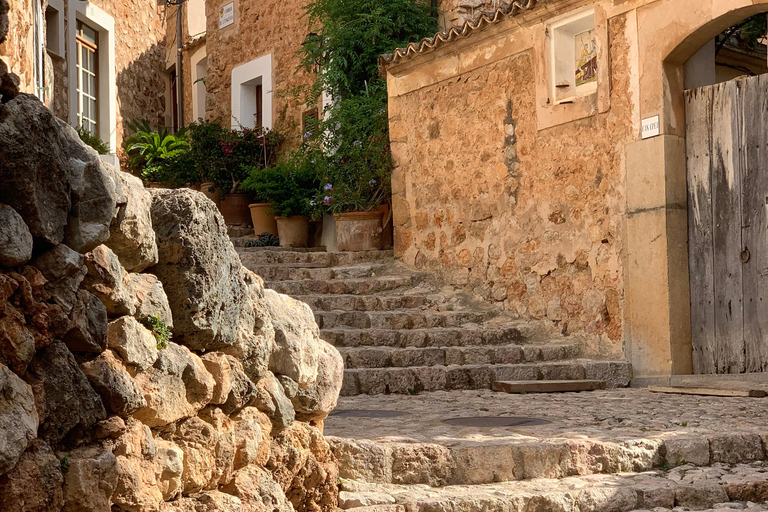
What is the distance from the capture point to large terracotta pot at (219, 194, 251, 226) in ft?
40.3

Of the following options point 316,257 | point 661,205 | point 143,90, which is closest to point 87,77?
point 143,90

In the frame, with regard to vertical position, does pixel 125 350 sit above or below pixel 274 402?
above

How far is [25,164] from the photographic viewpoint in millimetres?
2037

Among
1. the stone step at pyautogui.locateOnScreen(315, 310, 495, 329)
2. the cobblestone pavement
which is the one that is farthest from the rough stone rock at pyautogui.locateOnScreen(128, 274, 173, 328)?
the stone step at pyautogui.locateOnScreen(315, 310, 495, 329)

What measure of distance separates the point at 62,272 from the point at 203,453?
2.60ft

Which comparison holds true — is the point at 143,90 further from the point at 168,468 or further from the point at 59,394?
the point at 59,394

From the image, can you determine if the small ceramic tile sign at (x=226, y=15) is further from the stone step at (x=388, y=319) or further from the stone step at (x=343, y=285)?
the stone step at (x=388, y=319)

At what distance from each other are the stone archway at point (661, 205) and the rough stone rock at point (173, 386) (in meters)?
4.99

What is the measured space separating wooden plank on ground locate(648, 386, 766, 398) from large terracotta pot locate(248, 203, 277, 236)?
18.8 feet

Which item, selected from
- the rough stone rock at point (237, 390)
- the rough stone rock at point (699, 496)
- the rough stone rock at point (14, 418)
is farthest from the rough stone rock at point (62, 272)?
the rough stone rock at point (699, 496)

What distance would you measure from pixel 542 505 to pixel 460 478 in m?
0.40

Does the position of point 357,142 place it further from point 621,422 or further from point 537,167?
point 621,422

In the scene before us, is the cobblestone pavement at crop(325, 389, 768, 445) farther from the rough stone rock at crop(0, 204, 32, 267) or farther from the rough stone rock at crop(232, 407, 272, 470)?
the rough stone rock at crop(0, 204, 32, 267)

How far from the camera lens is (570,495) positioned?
147 inches
